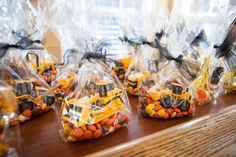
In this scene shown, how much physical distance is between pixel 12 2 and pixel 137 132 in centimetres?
55

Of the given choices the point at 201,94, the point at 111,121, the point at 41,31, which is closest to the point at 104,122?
the point at 111,121

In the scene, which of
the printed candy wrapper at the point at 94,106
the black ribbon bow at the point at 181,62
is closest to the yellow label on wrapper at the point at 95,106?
the printed candy wrapper at the point at 94,106

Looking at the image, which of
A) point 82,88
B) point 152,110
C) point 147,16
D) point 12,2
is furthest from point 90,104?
point 147,16

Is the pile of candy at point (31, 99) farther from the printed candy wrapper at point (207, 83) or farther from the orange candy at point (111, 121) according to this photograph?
the printed candy wrapper at point (207, 83)

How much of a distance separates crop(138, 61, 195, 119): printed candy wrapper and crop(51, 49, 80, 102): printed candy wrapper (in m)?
0.22

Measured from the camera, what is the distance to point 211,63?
704 millimetres

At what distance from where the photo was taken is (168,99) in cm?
54

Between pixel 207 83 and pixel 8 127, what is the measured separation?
60 centimetres

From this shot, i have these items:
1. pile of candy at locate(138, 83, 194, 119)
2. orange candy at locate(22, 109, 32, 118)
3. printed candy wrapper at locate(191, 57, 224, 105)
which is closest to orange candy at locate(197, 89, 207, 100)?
printed candy wrapper at locate(191, 57, 224, 105)

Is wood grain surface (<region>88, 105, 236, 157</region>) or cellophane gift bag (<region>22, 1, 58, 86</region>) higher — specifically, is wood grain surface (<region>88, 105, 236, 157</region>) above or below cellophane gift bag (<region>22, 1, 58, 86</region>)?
below

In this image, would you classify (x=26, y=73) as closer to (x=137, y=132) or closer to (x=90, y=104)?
(x=90, y=104)

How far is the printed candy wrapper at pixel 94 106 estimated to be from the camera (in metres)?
0.43

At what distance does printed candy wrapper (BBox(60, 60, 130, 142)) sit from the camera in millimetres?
427

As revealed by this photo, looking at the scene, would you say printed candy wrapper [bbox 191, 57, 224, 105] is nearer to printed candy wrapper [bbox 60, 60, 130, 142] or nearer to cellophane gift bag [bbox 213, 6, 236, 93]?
cellophane gift bag [bbox 213, 6, 236, 93]
